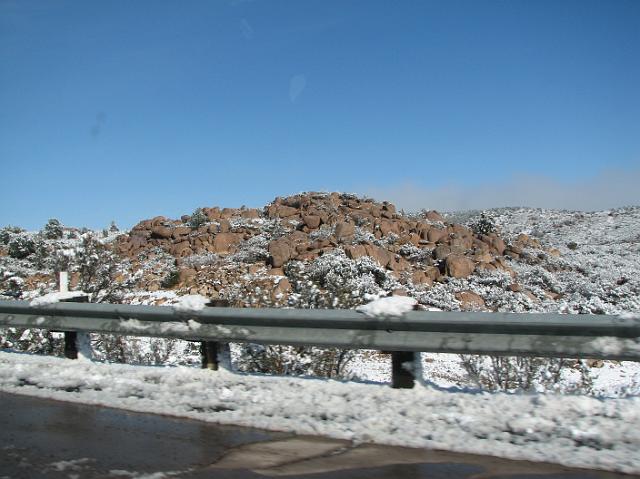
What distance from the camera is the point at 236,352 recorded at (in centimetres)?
871

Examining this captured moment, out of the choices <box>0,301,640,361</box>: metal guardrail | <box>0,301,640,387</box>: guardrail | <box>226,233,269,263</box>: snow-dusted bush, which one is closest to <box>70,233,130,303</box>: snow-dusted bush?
<box>0,301,640,361</box>: metal guardrail

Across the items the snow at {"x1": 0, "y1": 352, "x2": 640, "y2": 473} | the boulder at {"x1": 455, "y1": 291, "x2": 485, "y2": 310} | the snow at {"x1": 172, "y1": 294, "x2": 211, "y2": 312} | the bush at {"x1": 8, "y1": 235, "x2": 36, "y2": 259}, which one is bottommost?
the boulder at {"x1": 455, "y1": 291, "x2": 485, "y2": 310}

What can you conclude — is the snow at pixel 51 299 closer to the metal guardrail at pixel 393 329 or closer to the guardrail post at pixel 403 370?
the metal guardrail at pixel 393 329

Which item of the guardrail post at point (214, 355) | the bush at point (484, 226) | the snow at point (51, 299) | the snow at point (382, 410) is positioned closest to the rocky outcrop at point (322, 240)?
the bush at point (484, 226)

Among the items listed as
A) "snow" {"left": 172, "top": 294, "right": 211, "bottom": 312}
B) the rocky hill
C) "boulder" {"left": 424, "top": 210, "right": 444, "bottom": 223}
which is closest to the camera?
"snow" {"left": 172, "top": 294, "right": 211, "bottom": 312}

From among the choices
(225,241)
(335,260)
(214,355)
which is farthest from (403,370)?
(225,241)

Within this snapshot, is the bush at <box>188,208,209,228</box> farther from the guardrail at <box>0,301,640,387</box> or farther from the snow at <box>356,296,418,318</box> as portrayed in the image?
the snow at <box>356,296,418,318</box>

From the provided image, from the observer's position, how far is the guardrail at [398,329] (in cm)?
491

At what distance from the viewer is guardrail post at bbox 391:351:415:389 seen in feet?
18.2

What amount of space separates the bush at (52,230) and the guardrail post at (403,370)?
137 ft

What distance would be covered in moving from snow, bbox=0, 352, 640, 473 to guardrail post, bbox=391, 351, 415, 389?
3.9 inches

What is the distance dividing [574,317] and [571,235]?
158 feet

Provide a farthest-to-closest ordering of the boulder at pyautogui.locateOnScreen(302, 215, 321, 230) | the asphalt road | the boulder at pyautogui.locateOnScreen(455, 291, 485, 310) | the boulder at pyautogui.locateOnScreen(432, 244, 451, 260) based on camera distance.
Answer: the boulder at pyautogui.locateOnScreen(302, 215, 321, 230), the boulder at pyautogui.locateOnScreen(432, 244, 451, 260), the boulder at pyautogui.locateOnScreen(455, 291, 485, 310), the asphalt road

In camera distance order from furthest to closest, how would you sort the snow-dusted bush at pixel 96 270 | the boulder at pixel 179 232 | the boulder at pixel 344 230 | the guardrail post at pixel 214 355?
the boulder at pixel 179 232, the boulder at pixel 344 230, the snow-dusted bush at pixel 96 270, the guardrail post at pixel 214 355
